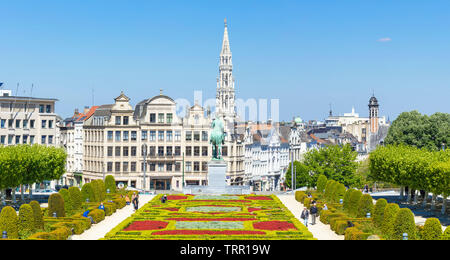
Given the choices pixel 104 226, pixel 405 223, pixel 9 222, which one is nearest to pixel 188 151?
pixel 104 226

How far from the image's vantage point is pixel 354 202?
57.6 meters

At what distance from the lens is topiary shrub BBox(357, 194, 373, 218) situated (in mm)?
53766

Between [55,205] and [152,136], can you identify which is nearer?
[55,205]

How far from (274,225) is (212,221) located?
5660mm

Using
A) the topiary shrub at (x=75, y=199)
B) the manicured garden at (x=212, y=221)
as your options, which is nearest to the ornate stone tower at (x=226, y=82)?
the manicured garden at (x=212, y=221)

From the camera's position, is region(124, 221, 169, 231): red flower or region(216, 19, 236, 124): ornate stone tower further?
region(216, 19, 236, 124): ornate stone tower

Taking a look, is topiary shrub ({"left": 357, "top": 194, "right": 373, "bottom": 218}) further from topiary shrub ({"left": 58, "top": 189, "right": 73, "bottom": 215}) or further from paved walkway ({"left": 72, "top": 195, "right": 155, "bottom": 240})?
topiary shrub ({"left": 58, "top": 189, "right": 73, "bottom": 215})

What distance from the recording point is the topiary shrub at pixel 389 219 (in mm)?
44034

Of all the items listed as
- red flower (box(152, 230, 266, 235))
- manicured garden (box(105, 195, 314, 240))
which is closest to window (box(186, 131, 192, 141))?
manicured garden (box(105, 195, 314, 240))

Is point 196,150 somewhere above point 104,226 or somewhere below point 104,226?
above

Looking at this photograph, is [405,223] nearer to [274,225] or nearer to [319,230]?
[319,230]

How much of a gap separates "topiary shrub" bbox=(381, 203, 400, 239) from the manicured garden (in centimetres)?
536

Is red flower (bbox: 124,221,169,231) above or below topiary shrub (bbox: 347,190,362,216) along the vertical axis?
below
